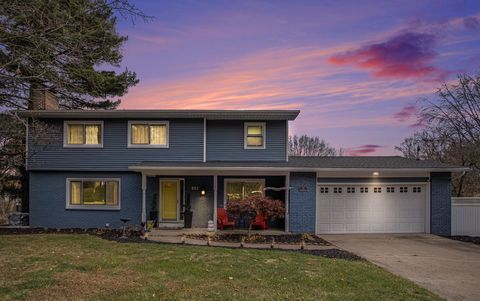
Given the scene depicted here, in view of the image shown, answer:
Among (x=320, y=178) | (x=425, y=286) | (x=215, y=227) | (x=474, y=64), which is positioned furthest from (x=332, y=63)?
(x=425, y=286)

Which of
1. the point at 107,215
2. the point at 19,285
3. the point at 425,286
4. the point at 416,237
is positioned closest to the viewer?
the point at 19,285

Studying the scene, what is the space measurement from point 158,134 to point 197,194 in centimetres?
329

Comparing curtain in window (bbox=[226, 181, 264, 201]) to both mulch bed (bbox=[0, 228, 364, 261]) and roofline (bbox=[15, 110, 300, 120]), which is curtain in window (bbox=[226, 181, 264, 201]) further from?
roofline (bbox=[15, 110, 300, 120])

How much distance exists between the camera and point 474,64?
19.4m

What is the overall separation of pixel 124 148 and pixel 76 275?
32.9 feet

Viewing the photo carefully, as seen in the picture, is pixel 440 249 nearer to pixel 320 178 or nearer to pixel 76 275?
pixel 320 178

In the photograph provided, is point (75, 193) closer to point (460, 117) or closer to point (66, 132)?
point (66, 132)

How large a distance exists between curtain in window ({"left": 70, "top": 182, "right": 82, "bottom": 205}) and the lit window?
6.73 m

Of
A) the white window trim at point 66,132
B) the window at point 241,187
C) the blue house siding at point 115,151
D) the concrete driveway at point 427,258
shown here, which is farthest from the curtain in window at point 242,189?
the white window trim at point 66,132

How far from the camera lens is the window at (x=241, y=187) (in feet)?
58.3

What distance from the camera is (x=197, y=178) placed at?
1781cm

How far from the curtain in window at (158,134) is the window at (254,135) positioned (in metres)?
3.76

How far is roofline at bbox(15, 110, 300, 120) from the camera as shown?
661 inches

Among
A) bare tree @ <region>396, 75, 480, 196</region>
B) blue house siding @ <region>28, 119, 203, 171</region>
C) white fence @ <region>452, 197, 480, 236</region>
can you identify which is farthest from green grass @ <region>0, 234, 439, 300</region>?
bare tree @ <region>396, 75, 480, 196</region>
